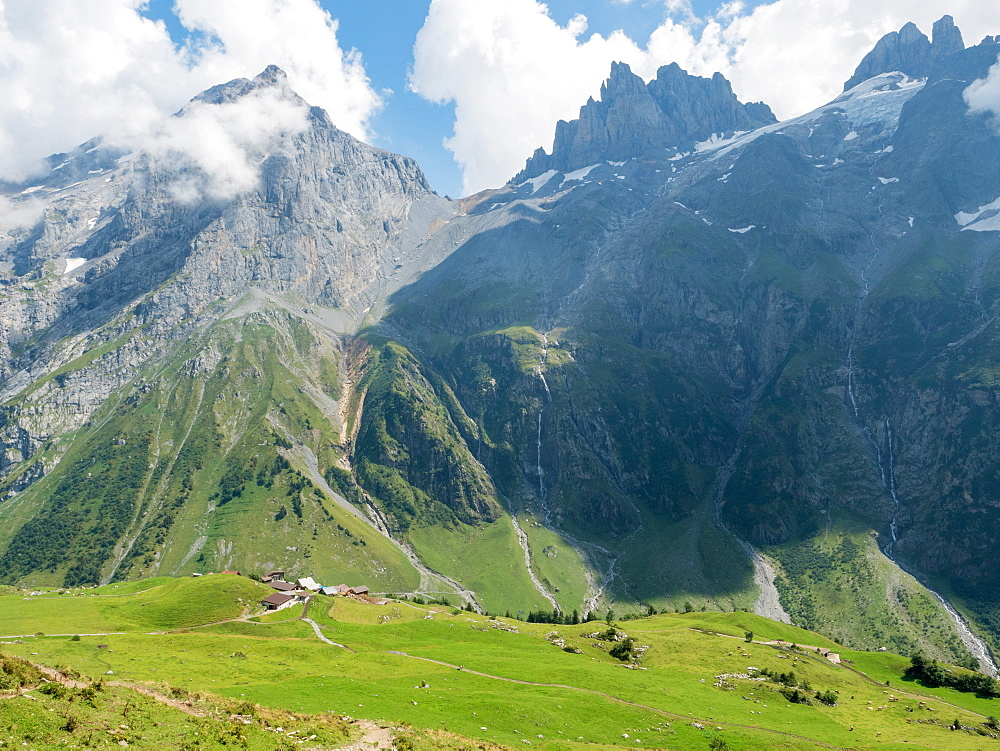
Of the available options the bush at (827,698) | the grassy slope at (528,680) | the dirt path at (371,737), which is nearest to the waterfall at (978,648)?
the grassy slope at (528,680)

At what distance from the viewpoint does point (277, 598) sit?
117m

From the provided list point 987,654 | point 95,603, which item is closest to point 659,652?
point 95,603

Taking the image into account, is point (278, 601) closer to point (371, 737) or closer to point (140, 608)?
point (140, 608)

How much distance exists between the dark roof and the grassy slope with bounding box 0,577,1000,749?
873cm

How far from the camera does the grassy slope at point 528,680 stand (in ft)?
186

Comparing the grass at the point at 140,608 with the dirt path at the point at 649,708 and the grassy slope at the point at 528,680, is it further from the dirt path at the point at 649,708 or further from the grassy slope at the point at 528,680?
the dirt path at the point at 649,708

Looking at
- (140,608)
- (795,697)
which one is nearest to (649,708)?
(795,697)

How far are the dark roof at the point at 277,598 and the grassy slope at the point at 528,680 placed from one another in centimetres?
873

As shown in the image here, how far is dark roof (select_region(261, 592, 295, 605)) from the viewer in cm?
11556

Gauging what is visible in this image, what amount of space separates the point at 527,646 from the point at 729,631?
51196mm

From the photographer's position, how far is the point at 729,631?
121m

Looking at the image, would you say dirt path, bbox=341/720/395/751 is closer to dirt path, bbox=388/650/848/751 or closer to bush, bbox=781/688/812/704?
dirt path, bbox=388/650/848/751

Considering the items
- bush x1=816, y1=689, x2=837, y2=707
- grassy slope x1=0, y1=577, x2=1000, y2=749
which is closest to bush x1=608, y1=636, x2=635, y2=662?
grassy slope x1=0, y1=577, x2=1000, y2=749

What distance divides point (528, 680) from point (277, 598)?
6692cm
